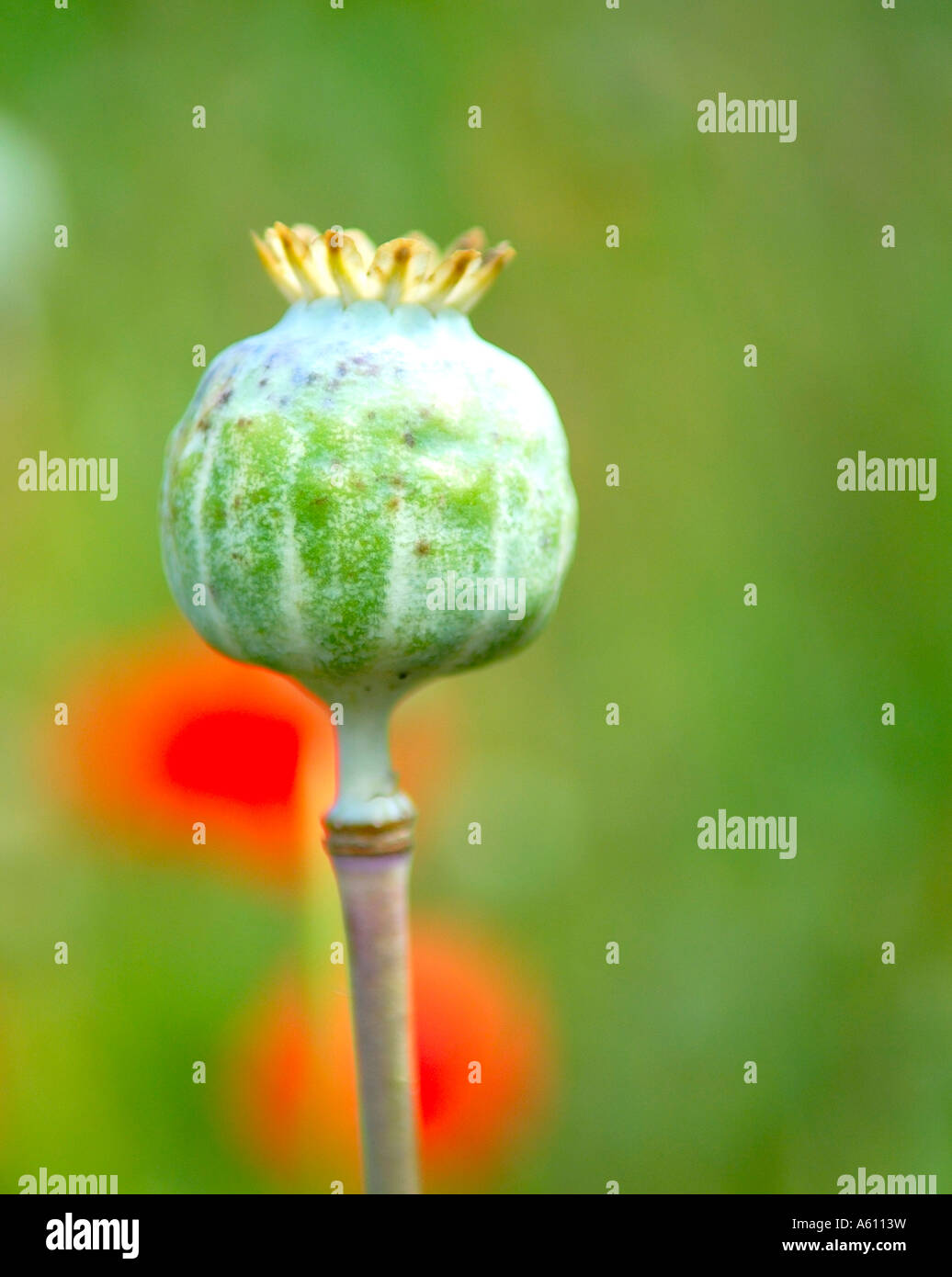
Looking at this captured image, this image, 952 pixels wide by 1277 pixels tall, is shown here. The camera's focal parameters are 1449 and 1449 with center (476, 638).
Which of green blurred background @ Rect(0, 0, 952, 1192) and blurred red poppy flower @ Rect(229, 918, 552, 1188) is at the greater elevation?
green blurred background @ Rect(0, 0, 952, 1192)

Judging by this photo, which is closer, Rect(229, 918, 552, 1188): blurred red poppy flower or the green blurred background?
Rect(229, 918, 552, 1188): blurred red poppy flower

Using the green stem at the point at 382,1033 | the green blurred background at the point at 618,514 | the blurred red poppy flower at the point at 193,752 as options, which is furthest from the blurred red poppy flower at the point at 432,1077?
the green stem at the point at 382,1033

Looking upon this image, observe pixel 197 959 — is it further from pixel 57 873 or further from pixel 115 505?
pixel 115 505

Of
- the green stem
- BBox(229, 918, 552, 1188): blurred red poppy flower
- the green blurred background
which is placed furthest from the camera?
the green blurred background

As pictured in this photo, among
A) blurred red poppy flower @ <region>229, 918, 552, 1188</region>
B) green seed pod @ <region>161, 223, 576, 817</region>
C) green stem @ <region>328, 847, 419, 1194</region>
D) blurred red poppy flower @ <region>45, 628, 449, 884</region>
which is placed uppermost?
green seed pod @ <region>161, 223, 576, 817</region>

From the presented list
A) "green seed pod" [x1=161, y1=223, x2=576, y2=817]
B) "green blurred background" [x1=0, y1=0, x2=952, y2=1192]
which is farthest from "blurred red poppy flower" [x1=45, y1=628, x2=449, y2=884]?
"green seed pod" [x1=161, y1=223, x2=576, y2=817]

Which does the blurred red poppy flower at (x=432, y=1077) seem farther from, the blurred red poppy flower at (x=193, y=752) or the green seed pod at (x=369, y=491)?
the green seed pod at (x=369, y=491)

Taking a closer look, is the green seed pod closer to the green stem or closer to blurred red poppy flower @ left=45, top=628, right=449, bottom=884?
the green stem
